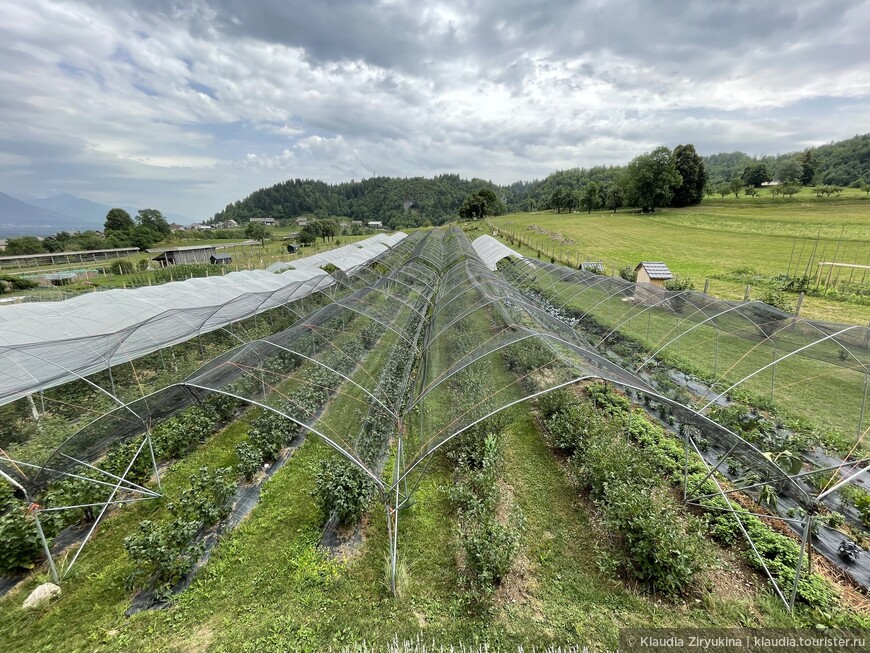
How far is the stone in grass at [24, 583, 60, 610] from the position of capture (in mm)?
4773

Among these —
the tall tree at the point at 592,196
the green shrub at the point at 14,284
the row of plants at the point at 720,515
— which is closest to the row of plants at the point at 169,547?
the row of plants at the point at 720,515

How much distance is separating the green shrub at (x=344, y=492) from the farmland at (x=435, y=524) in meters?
0.05

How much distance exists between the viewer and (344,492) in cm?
586

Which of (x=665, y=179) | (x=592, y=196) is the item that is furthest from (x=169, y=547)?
(x=592, y=196)

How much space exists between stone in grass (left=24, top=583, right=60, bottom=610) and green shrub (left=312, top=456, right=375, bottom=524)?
146 inches

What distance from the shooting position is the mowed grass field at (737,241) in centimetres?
2258

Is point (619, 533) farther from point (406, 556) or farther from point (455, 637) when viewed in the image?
point (406, 556)

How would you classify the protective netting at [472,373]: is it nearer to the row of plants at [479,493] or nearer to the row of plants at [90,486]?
the row of plants at [479,493]

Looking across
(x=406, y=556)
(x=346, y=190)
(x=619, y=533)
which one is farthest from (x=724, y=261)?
(x=346, y=190)

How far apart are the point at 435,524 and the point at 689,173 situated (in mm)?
81434

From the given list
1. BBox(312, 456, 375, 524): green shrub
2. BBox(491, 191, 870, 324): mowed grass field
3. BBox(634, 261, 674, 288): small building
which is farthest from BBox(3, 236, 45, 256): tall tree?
BBox(634, 261, 674, 288): small building

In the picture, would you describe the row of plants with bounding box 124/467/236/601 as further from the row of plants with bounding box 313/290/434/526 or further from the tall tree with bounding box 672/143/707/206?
the tall tree with bounding box 672/143/707/206

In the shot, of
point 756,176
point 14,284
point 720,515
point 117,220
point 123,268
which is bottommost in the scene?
point 720,515

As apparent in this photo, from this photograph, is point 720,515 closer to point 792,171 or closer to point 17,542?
point 17,542
